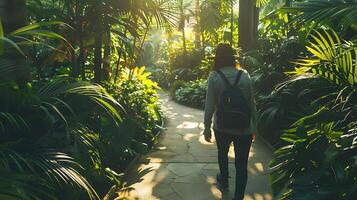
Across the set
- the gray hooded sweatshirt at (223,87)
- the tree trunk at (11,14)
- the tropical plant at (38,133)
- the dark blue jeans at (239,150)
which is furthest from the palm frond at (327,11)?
the tree trunk at (11,14)

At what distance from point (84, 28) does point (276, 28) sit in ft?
22.2

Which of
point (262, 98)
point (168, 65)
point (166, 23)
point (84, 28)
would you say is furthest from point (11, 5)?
point (168, 65)

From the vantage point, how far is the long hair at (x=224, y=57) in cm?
431

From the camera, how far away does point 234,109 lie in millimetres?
4113

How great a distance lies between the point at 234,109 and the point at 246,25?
292 inches

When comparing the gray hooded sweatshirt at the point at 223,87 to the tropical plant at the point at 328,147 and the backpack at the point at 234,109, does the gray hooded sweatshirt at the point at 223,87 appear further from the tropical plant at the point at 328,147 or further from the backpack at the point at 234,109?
the tropical plant at the point at 328,147

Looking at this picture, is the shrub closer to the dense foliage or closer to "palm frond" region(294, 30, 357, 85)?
the dense foliage

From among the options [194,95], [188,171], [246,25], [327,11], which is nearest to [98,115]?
[188,171]

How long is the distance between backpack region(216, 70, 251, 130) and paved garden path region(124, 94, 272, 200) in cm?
96

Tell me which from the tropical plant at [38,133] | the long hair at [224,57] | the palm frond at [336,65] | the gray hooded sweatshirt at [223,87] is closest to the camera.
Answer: the tropical plant at [38,133]

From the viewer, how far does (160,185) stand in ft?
17.0

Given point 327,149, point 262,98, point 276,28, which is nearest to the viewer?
point 327,149

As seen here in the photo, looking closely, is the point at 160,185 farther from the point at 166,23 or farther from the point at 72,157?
the point at 166,23

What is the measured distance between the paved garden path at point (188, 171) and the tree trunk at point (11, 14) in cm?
217
